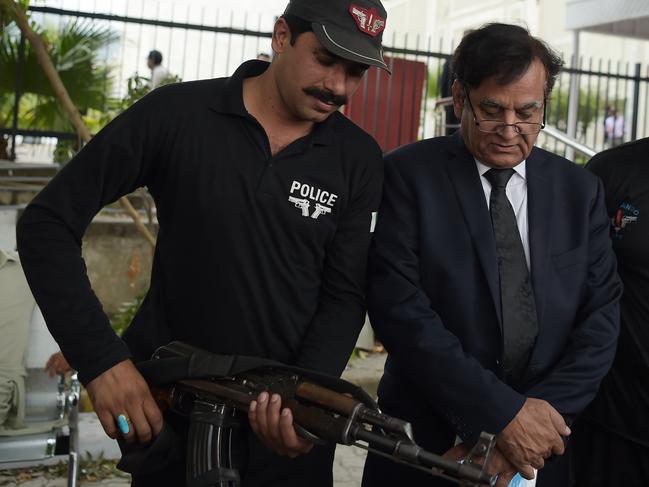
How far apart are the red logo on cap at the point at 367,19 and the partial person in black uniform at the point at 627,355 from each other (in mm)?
1042

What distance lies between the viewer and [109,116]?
23.7 feet

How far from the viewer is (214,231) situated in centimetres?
219

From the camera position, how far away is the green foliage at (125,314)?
22.0ft

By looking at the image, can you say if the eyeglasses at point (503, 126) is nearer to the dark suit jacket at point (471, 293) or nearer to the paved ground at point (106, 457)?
the dark suit jacket at point (471, 293)

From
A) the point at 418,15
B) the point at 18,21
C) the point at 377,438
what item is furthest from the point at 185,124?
the point at 418,15

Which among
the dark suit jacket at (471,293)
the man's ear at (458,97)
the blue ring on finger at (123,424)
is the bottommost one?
the blue ring on finger at (123,424)

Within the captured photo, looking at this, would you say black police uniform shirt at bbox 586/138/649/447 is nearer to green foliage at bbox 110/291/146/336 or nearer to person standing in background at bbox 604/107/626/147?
green foliage at bbox 110/291/146/336

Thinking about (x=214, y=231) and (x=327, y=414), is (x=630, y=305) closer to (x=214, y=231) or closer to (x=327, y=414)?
(x=327, y=414)

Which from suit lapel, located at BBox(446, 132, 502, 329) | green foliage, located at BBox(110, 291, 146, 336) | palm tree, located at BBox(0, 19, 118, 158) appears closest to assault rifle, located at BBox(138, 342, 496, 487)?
suit lapel, located at BBox(446, 132, 502, 329)

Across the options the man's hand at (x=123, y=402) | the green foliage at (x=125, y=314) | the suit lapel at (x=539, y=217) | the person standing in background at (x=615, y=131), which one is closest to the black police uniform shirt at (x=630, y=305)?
the suit lapel at (x=539, y=217)

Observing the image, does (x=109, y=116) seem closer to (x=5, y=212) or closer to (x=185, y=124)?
(x=5, y=212)

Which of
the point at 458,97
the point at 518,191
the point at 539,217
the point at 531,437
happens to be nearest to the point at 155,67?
the point at 458,97

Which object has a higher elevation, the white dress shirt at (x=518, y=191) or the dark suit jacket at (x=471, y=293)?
the white dress shirt at (x=518, y=191)

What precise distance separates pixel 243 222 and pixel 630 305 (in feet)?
4.36
